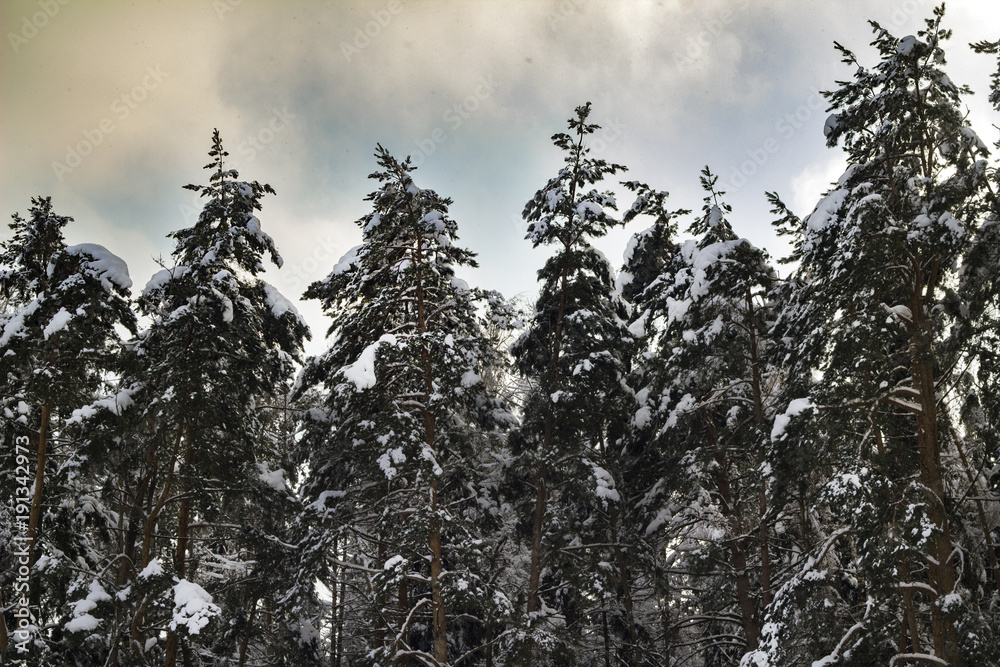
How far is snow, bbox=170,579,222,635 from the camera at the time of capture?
26.6 feet

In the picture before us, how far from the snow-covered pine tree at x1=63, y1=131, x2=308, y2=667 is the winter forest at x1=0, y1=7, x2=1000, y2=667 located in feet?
0.19

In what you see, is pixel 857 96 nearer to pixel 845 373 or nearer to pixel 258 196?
pixel 845 373

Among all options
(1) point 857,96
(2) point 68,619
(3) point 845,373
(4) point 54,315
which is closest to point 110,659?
(2) point 68,619

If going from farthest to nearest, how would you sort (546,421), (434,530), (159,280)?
(546,421), (159,280), (434,530)

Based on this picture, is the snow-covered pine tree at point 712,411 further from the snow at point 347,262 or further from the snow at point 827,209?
the snow at point 347,262

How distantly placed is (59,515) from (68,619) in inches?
144

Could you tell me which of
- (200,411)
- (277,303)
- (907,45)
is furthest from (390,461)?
(907,45)

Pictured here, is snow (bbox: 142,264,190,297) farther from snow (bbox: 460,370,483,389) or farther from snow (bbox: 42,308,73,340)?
snow (bbox: 460,370,483,389)

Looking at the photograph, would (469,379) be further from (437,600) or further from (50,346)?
(50,346)

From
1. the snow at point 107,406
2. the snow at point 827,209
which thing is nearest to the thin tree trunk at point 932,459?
the snow at point 827,209

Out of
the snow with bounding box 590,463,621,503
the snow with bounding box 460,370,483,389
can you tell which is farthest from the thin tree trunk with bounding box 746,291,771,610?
the snow with bounding box 460,370,483,389

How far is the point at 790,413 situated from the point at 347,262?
8.73 metres

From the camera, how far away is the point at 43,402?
31.3ft

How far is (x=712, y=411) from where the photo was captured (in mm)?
13891
